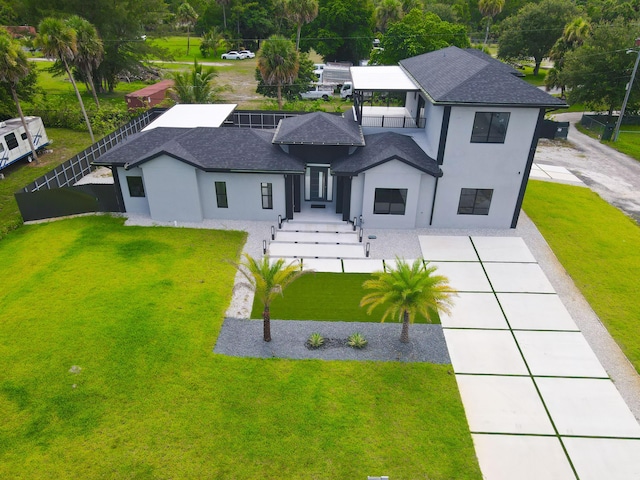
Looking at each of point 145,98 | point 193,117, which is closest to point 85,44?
point 145,98

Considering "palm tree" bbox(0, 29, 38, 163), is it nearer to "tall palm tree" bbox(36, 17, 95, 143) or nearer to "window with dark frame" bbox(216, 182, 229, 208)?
"tall palm tree" bbox(36, 17, 95, 143)

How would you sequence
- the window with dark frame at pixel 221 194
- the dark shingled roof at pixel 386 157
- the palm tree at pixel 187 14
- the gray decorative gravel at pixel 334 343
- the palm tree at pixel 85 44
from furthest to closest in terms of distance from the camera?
1. the palm tree at pixel 187 14
2. the palm tree at pixel 85 44
3. the window with dark frame at pixel 221 194
4. the dark shingled roof at pixel 386 157
5. the gray decorative gravel at pixel 334 343

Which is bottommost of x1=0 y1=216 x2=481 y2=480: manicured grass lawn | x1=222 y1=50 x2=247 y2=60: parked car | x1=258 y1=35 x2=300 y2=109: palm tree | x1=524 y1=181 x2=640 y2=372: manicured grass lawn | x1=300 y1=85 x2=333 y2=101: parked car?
x1=0 y1=216 x2=481 y2=480: manicured grass lawn

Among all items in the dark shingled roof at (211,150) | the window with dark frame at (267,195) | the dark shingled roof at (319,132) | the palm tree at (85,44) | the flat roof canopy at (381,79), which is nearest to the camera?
the dark shingled roof at (211,150)

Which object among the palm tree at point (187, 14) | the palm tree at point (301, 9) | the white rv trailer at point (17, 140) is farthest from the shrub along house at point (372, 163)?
the palm tree at point (187, 14)

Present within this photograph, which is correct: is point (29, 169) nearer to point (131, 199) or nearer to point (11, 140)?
point (11, 140)

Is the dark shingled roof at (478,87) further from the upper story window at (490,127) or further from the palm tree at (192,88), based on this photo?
the palm tree at (192,88)

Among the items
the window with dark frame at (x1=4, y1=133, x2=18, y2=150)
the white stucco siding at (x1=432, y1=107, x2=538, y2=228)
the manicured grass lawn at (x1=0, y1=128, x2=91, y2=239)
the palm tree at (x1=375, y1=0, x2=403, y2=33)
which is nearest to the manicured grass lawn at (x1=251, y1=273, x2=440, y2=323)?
the white stucco siding at (x1=432, y1=107, x2=538, y2=228)
